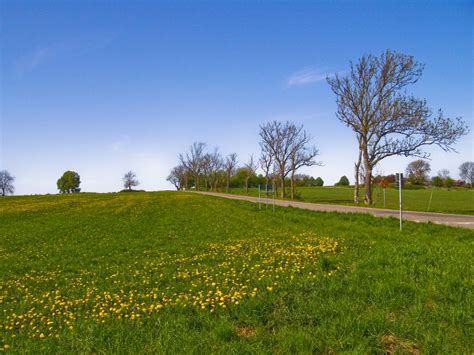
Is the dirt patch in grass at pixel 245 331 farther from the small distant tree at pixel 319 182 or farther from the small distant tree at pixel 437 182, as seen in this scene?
the small distant tree at pixel 319 182

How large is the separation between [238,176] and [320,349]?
140 m

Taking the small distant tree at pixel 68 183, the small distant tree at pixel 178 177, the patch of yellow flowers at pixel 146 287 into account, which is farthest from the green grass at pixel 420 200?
the small distant tree at pixel 68 183

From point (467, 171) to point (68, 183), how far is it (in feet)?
539

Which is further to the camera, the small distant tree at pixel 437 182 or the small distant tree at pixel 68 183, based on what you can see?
the small distant tree at pixel 68 183

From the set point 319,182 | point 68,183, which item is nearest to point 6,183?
point 68,183

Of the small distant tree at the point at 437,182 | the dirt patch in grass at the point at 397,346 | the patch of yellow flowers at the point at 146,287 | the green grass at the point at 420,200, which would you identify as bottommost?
the patch of yellow flowers at the point at 146,287

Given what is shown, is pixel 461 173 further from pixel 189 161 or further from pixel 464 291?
pixel 464 291

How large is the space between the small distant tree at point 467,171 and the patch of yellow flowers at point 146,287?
14903cm

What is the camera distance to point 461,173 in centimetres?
13662

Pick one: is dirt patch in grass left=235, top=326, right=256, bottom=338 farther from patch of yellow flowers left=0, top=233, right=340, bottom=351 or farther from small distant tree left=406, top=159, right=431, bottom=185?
small distant tree left=406, top=159, right=431, bottom=185

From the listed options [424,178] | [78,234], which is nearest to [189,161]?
[424,178]

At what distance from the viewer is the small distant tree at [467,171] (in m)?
132

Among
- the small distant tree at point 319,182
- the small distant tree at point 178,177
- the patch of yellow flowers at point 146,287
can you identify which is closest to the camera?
the patch of yellow flowers at point 146,287

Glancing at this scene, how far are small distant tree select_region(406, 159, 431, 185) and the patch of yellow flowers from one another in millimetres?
120915
